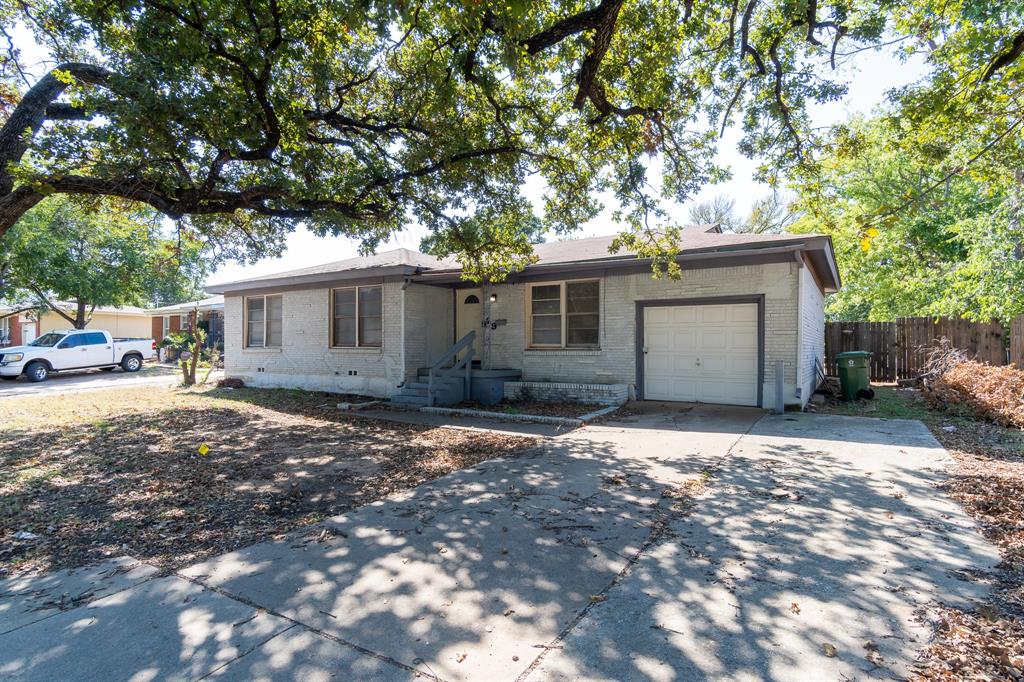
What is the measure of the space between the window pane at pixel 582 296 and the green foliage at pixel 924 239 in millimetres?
4301

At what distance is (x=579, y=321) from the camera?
11.5 metres

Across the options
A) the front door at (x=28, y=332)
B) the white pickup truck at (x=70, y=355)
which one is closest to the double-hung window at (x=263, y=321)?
the white pickup truck at (x=70, y=355)

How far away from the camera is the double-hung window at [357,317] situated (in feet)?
41.5

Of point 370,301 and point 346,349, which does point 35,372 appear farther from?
point 370,301

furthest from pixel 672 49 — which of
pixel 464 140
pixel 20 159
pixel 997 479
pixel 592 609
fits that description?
pixel 20 159

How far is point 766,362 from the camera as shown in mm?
9523

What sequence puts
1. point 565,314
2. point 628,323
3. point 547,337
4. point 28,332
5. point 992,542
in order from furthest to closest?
point 28,332 → point 547,337 → point 565,314 → point 628,323 → point 992,542

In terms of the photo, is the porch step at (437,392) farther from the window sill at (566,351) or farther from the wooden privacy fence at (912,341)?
the wooden privacy fence at (912,341)

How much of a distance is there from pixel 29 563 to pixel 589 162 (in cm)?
882

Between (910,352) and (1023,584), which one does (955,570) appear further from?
(910,352)

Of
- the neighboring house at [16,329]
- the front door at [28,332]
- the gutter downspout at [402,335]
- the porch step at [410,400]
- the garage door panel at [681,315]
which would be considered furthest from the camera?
the front door at [28,332]

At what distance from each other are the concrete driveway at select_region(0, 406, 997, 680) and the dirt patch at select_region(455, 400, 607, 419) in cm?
447

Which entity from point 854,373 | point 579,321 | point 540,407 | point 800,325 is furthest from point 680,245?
point 854,373

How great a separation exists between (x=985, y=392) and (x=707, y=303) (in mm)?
4683
